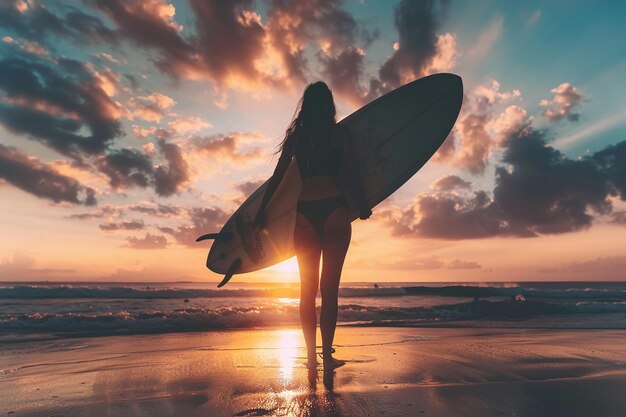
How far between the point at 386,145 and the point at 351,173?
4.24ft

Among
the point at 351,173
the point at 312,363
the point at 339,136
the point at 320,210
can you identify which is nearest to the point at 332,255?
the point at 320,210

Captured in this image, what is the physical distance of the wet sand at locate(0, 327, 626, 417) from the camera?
203cm

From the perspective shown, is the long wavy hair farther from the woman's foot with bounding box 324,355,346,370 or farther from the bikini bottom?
the woman's foot with bounding box 324,355,346,370

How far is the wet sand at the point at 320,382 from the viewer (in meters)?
2.03

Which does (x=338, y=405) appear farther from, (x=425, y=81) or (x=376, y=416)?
(x=425, y=81)

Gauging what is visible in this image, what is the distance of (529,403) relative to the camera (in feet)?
6.86

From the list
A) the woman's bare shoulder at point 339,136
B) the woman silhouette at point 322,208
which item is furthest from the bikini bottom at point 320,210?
the woman's bare shoulder at point 339,136

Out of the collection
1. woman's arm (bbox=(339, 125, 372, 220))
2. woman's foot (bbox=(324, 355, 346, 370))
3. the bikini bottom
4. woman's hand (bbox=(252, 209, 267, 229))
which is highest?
woman's arm (bbox=(339, 125, 372, 220))

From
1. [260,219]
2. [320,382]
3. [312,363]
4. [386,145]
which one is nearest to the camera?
[320,382]

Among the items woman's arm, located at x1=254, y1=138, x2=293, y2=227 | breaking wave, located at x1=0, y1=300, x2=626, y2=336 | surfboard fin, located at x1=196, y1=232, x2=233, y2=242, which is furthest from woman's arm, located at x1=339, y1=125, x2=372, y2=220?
breaking wave, located at x1=0, y1=300, x2=626, y2=336

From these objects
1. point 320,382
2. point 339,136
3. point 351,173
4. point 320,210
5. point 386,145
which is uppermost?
point 386,145

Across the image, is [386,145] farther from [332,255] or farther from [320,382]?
[320,382]

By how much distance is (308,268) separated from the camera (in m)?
2.99

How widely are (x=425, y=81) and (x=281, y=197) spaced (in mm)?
2051
